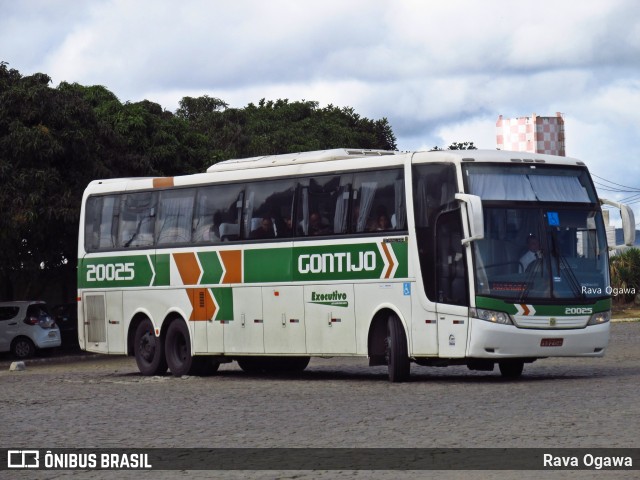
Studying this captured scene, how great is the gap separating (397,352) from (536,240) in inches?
106

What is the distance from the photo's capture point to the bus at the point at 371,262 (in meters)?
20.5

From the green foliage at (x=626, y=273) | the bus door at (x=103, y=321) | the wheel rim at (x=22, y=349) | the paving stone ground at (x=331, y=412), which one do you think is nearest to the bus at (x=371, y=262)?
the bus door at (x=103, y=321)

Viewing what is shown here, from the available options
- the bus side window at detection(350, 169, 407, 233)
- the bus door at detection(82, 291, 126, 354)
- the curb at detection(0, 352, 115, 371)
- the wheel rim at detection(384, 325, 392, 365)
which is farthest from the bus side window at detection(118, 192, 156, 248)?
the curb at detection(0, 352, 115, 371)

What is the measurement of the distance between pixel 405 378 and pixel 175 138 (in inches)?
927

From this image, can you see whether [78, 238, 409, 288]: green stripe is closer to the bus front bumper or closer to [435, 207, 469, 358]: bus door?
[435, 207, 469, 358]: bus door

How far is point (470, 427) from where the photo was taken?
13.9 m

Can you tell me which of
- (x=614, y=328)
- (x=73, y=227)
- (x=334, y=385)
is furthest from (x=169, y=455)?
(x=614, y=328)

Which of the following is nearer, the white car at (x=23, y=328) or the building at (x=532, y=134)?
the white car at (x=23, y=328)

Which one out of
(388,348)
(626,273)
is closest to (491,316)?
(388,348)

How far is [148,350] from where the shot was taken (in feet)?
85.5

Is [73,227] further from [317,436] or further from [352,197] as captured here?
[317,436]

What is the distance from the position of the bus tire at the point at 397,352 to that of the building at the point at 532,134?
2654cm

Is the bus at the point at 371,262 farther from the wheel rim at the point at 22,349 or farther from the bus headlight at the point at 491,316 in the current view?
the wheel rim at the point at 22,349

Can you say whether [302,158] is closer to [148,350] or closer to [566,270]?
[566,270]
